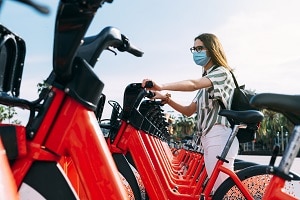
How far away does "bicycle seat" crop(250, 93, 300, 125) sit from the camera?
190cm

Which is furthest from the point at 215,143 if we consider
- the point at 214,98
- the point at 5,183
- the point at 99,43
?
the point at 5,183

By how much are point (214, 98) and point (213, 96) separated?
0.03 meters

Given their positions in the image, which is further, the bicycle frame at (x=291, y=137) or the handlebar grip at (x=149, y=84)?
the handlebar grip at (x=149, y=84)

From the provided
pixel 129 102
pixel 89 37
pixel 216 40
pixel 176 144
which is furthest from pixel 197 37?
pixel 176 144

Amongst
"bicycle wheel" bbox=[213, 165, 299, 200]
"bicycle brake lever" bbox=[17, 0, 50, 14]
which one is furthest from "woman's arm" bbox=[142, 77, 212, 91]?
"bicycle brake lever" bbox=[17, 0, 50, 14]

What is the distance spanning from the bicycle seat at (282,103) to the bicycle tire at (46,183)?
875 mm

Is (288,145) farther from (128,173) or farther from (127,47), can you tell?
(128,173)

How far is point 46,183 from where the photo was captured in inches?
60.4

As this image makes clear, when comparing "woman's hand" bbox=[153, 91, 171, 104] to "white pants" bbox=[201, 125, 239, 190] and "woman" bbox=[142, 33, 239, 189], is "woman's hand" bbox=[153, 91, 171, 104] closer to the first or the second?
"woman" bbox=[142, 33, 239, 189]

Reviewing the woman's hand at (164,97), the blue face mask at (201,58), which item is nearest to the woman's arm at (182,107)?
the woman's hand at (164,97)

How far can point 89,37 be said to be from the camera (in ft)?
5.57

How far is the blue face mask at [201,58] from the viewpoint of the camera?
4301 mm

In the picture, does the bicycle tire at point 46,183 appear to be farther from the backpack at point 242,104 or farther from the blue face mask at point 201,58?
the blue face mask at point 201,58

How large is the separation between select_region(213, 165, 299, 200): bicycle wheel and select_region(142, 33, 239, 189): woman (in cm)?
35
